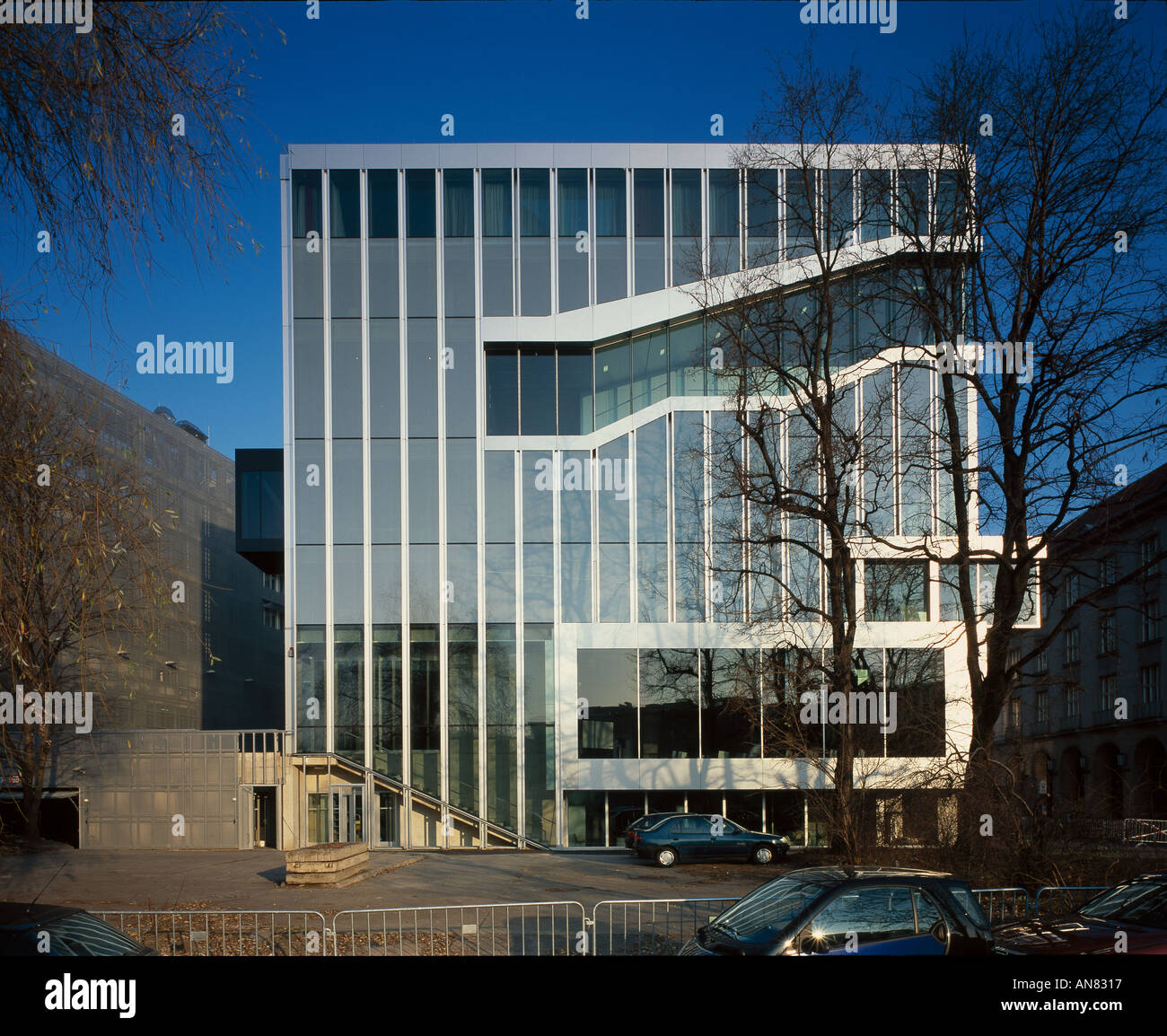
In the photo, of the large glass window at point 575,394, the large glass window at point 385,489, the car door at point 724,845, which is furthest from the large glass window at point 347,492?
the car door at point 724,845

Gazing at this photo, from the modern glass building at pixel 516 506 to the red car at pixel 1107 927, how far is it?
771 inches

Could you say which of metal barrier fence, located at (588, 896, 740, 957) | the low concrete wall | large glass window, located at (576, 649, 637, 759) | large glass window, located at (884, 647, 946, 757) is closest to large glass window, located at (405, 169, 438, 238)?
large glass window, located at (576, 649, 637, 759)

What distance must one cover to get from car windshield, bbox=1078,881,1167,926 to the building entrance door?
2303cm

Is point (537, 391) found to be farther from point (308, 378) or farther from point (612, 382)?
point (308, 378)

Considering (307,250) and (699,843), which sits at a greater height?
(307,250)

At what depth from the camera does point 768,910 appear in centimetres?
924

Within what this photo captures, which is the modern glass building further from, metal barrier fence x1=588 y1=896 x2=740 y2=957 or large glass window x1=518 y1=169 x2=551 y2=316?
metal barrier fence x1=588 y1=896 x2=740 y2=957

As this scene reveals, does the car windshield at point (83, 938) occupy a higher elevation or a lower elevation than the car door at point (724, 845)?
higher

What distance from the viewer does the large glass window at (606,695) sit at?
30.7m

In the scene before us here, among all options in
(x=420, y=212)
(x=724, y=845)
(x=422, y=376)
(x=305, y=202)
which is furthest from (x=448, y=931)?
(x=305, y=202)

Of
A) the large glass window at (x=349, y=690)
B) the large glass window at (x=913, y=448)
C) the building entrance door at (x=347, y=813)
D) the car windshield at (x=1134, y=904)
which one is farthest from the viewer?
the large glass window at (x=349, y=690)

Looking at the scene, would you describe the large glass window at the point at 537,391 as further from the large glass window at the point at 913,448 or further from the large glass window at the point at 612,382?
the large glass window at the point at 913,448

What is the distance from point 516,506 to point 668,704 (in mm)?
7864
